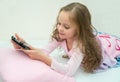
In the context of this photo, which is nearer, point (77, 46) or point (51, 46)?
point (77, 46)

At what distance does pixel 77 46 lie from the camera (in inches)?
40.6

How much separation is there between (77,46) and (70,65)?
0.09 m

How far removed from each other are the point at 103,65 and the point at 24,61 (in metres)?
0.37

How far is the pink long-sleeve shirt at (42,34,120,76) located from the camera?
984mm

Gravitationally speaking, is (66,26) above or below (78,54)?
above

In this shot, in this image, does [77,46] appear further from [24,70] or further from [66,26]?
[24,70]

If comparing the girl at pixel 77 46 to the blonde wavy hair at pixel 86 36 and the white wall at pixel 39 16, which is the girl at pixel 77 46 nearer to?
the blonde wavy hair at pixel 86 36

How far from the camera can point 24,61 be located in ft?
3.10

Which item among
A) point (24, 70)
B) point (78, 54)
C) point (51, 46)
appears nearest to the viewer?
point (24, 70)

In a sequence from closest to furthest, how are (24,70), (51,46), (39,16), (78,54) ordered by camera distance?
(24,70)
(78,54)
(51,46)
(39,16)

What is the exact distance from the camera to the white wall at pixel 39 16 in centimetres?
143

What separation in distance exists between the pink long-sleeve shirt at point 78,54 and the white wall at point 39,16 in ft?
1.02

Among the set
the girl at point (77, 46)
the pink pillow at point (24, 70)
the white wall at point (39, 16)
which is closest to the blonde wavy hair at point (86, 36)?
the girl at point (77, 46)

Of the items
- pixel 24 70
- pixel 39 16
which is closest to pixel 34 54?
pixel 24 70
